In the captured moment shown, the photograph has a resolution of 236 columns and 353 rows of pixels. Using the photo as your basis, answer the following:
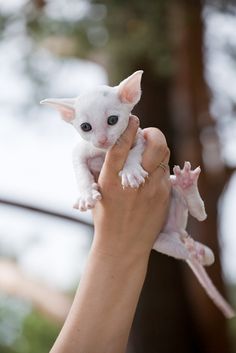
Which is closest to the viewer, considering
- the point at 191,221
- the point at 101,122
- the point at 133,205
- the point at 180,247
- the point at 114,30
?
the point at 101,122

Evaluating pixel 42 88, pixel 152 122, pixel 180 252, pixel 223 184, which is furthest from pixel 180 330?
pixel 180 252

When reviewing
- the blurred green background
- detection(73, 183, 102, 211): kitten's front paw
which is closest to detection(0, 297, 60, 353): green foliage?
the blurred green background

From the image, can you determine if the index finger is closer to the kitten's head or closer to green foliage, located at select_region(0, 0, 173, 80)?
the kitten's head

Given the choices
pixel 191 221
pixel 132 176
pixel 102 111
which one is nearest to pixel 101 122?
pixel 102 111

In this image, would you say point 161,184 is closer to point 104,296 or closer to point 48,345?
point 104,296

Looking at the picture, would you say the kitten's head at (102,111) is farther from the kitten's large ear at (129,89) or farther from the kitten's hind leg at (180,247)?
the kitten's hind leg at (180,247)

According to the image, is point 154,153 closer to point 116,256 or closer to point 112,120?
point 112,120

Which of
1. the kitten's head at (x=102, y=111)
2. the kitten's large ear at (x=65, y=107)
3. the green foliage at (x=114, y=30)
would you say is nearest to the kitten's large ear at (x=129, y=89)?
the kitten's head at (x=102, y=111)
